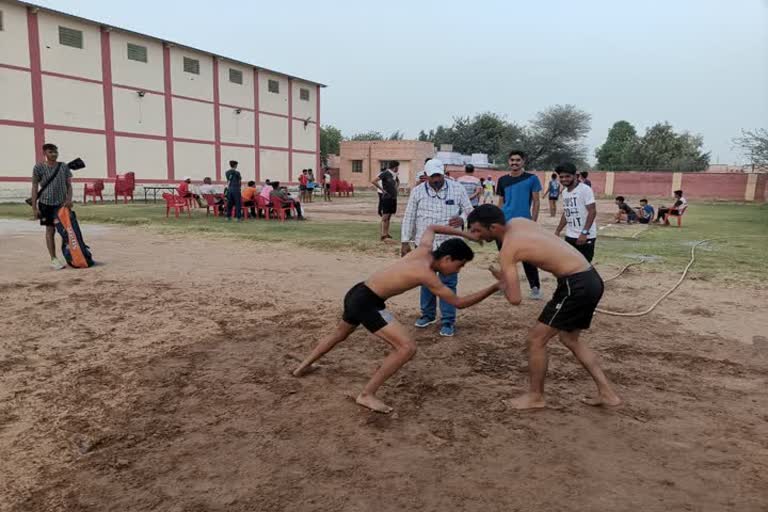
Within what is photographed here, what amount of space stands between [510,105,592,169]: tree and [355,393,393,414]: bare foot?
55986 mm

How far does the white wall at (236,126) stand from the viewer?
31953mm

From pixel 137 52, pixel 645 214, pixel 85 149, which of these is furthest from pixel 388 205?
pixel 137 52

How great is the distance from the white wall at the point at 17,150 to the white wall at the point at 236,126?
10.4 metres

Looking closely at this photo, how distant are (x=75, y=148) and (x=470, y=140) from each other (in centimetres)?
4902

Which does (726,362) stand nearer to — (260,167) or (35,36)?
(35,36)

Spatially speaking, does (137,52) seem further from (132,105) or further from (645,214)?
(645,214)

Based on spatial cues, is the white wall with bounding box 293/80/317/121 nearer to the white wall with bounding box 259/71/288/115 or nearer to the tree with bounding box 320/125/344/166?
the white wall with bounding box 259/71/288/115

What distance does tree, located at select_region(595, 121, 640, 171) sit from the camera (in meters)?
62.6

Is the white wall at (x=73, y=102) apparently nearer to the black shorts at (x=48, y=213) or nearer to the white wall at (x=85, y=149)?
the white wall at (x=85, y=149)

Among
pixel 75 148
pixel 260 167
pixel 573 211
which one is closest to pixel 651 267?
pixel 573 211

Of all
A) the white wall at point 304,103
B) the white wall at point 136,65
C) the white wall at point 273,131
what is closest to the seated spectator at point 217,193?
the white wall at point 136,65

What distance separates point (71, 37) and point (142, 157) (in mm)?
5880

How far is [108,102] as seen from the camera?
2602cm

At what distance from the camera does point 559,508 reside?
2.61 m
